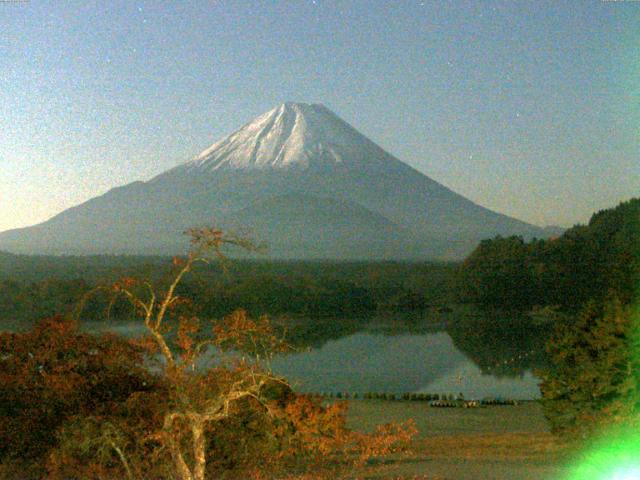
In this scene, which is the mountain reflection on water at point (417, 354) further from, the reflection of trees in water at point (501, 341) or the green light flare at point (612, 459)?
the green light flare at point (612, 459)

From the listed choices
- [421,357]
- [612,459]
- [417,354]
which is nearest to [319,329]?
[417,354]

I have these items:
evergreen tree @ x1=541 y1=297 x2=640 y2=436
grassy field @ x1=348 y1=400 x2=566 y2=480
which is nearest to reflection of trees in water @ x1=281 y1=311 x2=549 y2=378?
grassy field @ x1=348 y1=400 x2=566 y2=480

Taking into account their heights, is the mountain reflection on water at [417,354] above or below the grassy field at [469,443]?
below

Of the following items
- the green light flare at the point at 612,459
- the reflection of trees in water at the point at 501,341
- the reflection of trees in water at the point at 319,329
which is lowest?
the reflection of trees in water at the point at 501,341

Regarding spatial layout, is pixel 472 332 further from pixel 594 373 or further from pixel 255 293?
pixel 594 373

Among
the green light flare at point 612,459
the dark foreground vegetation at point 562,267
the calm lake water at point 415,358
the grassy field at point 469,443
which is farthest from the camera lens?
the dark foreground vegetation at point 562,267

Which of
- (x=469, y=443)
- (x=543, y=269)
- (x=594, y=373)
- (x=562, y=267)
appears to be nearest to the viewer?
(x=594, y=373)

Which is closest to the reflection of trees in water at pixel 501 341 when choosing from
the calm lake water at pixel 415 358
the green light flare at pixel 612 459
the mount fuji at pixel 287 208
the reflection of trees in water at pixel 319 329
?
the calm lake water at pixel 415 358
